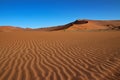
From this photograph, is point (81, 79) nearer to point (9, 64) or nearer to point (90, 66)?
point (90, 66)

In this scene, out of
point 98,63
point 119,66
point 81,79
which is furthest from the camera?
point 98,63

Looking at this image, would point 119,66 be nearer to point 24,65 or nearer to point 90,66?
point 90,66

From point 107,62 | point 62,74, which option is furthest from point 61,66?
point 107,62

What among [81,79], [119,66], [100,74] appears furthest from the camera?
[119,66]

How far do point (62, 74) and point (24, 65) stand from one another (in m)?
1.54

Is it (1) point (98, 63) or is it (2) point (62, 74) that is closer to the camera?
(2) point (62, 74)

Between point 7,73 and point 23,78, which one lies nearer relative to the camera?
point 23,78

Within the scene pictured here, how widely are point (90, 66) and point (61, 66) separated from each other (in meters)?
0.95

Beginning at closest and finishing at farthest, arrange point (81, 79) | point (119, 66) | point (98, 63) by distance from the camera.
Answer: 1. point (81, 79)
2. point (119, 66)
3. point (98, 63)

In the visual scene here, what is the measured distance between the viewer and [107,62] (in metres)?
5.45

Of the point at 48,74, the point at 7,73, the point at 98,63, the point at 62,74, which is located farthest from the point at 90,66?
the point at 7,73

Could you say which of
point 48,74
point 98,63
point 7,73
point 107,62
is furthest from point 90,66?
point 7,73

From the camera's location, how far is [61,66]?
16.7 ft

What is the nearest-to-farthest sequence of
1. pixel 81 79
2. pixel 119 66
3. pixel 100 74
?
pixel 81 79 < pixel 100 74 < pixel 119 66
